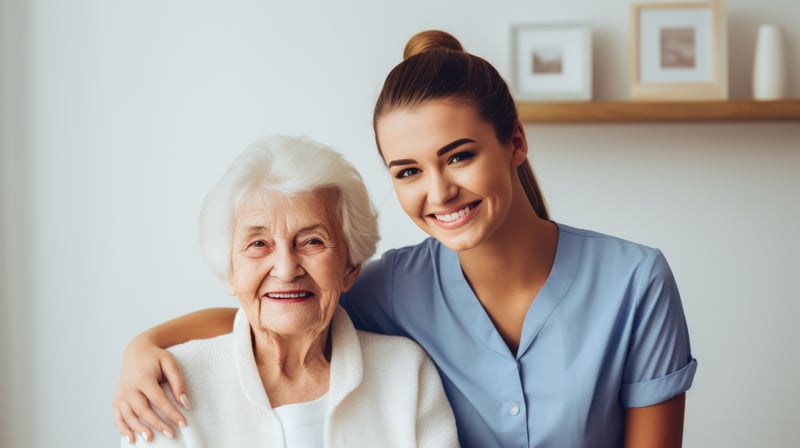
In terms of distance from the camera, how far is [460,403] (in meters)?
1.69

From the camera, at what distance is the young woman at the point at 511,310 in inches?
58.7

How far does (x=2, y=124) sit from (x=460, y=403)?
1.90m

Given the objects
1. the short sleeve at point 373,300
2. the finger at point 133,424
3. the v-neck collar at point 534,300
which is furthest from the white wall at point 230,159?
the finger at point 133,424

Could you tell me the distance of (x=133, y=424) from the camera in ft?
4.66

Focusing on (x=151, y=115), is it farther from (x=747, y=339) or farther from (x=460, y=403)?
(x=747, y=339)

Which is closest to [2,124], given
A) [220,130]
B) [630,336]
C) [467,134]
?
[220,130]

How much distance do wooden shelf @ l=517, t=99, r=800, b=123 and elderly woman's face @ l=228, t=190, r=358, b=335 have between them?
1.10 m

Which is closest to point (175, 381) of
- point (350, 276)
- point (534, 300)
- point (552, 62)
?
point (350, 276)

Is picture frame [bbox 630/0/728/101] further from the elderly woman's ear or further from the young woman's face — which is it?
the elderly woman's ear

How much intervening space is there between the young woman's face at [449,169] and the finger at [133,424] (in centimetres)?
67

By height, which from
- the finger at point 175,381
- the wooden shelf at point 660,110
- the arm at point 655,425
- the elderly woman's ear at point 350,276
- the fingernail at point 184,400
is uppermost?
the wooden shelf at point 660,110

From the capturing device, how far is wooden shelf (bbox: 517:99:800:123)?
2.37 m

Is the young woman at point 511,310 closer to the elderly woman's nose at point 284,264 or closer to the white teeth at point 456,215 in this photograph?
the white teeth at point 456,215

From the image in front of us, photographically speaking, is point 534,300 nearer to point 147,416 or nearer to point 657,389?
point 657,389
